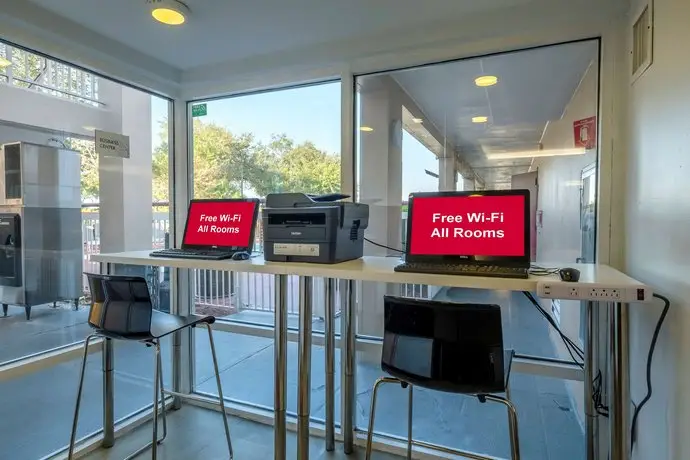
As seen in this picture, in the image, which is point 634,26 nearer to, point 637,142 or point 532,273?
point 637,142

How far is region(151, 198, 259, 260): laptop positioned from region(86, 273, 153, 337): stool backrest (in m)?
0.28

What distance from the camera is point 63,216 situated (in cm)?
270

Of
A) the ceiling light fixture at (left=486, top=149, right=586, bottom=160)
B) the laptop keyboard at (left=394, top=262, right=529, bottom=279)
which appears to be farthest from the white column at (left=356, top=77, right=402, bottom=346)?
the laptop keyboard at (left=394, top=262, right=529, bottom=279)

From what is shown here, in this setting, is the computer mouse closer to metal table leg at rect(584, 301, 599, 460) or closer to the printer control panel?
the printer control panel

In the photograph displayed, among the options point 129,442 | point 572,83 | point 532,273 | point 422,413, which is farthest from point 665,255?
point 129,442

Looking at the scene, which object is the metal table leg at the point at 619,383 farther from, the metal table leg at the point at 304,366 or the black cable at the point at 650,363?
the metal table leg at the point at 304,366

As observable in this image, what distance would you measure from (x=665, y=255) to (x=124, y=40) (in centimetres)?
282

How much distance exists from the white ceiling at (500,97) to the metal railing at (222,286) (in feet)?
3.68

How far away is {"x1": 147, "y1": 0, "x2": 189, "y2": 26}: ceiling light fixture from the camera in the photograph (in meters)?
1.86

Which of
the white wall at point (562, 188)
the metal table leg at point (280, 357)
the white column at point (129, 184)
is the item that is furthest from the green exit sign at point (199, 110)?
the white wall at point (562, 188)

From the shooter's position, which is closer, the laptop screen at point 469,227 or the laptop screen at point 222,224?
the laptop screen at point 469,227

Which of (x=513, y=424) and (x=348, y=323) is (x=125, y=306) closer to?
(x=348, y=323)

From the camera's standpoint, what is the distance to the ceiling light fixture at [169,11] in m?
1.86

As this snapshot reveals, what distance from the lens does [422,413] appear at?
8.46ft
